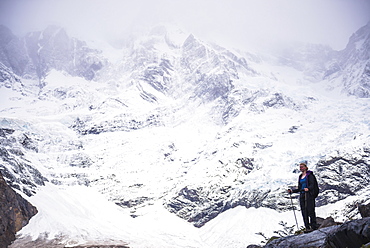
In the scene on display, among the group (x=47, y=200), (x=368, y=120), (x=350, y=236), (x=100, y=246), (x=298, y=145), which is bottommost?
(x=100, y=246)

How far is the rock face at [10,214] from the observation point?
85.7 m

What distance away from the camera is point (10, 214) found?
3716 inches

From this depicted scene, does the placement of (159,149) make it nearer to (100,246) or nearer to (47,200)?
(47,200)

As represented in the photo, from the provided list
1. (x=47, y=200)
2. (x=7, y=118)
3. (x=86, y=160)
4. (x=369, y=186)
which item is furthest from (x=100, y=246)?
(x=7, y=118)

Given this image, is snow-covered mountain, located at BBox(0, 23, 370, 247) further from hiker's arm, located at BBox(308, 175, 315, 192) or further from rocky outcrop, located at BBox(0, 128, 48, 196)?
hiker's arm, located at BBox(308, 175, 315, 192)

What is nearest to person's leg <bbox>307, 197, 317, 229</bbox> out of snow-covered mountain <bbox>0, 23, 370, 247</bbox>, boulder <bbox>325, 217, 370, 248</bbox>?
boulder <bbox>325, 217, 370, 248</bbox>

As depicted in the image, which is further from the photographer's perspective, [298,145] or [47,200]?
[298,145]

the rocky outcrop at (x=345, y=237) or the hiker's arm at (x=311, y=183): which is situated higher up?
the hiker's arm at (x=311, y=183)

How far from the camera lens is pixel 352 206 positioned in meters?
102

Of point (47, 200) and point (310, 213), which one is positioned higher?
point (310, 213)

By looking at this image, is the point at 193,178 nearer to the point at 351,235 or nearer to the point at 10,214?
the point at 10,214

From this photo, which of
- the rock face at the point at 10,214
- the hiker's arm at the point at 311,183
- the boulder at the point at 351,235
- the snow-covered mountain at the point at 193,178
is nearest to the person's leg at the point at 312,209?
the hiker's arm at the point at 311,183

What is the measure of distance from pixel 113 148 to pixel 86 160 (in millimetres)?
17805

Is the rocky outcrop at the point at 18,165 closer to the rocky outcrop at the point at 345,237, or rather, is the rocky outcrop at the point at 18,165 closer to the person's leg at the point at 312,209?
the person's leg at the point at 312,209
